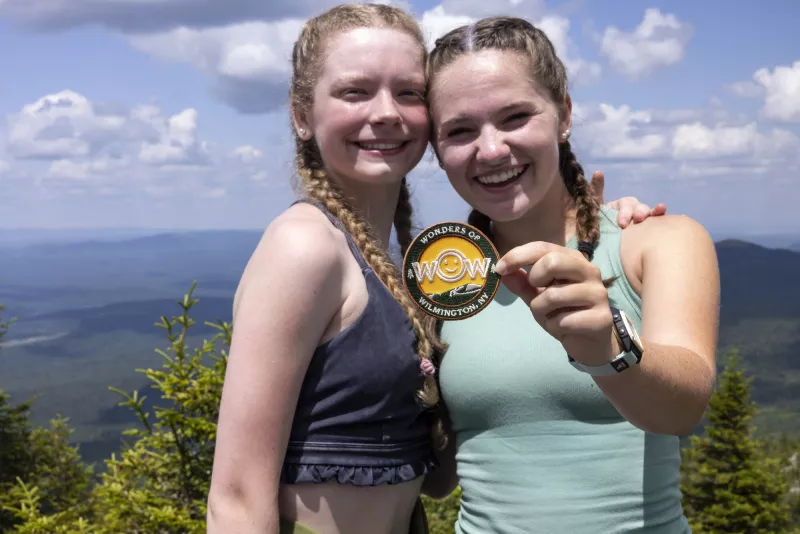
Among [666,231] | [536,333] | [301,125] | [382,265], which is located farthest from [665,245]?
[301,125]

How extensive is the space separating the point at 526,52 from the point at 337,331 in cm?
139

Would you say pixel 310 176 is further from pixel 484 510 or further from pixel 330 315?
pixel 484 510

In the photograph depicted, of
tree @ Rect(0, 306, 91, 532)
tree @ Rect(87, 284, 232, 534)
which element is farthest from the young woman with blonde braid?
tree @ Rect(0, 306, 91, 532)

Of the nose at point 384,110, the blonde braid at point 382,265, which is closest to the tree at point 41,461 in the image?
the blonde braid at point 382,265

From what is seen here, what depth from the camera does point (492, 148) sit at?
2996 millimetres

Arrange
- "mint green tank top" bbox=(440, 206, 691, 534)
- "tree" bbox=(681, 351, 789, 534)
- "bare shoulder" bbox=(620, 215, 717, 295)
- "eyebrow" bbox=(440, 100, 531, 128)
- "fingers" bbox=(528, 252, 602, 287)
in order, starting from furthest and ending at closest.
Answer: "tree" bbox=(681, 351, 789, 534), "eyebrow" bbox=(440, 100, 531, 128), "mint green tank top" bbox=(440, 206, 691, 534), "bare shoulder" bbox=(620, 215, 717, 295), "fingers" bbox=(528, 252, 602, 287)

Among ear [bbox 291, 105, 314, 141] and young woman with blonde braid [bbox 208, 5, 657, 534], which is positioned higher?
ear [bbox 291, 105, 314, 141]

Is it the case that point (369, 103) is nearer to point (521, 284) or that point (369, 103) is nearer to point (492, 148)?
point (492, 148)

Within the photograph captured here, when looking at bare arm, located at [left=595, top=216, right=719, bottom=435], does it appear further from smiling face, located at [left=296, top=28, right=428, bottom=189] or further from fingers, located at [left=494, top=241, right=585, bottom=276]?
smiling face, located at [left=296, top=28, right=428, bottom=189]

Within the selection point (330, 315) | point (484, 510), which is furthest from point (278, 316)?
point (484, 510)

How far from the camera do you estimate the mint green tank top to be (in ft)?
9.56

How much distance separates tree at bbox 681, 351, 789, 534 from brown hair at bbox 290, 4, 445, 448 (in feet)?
55.2

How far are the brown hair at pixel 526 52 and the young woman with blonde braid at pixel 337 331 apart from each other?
6.3 inches

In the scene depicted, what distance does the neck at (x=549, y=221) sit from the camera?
342cm
